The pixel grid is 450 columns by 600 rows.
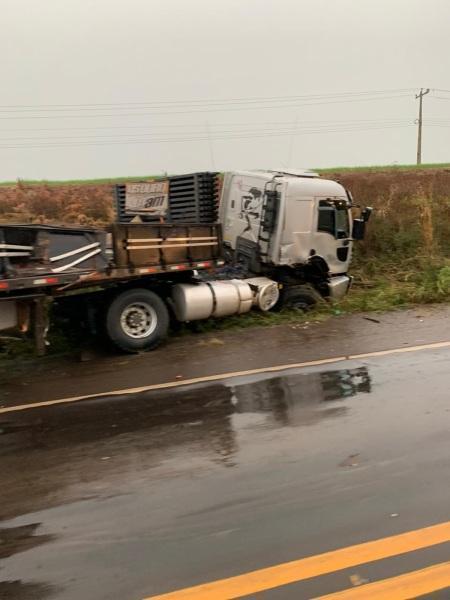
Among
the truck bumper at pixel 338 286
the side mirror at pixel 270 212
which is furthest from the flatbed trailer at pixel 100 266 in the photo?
the truck bumper at pixel 338 286

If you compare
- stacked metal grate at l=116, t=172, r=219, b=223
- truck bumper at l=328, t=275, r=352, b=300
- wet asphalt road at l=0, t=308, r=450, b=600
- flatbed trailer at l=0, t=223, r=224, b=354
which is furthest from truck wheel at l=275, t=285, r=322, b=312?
wet asphalt road at l=0, t=308, r=450, b=600

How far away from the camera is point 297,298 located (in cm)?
1136

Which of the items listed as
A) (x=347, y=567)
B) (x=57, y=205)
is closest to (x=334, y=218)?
(x=347, y=567)

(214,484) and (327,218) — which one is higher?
(327,218)

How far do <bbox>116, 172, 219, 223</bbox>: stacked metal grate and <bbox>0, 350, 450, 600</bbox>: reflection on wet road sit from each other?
18.9ft

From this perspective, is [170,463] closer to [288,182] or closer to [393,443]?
[393,443]

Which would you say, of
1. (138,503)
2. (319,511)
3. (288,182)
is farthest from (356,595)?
(288,182)

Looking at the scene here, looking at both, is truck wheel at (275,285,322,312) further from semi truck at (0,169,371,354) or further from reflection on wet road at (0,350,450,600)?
reflection on wet road at (0,350,450,600)

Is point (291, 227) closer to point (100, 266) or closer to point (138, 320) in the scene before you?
point (138, 320)

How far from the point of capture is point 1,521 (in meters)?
3.76

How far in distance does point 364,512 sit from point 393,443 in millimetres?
1144

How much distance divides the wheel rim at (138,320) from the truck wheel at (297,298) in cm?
320

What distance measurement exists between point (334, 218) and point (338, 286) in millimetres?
1391

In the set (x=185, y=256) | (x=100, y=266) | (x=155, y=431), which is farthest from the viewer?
(x=185, y=256)
